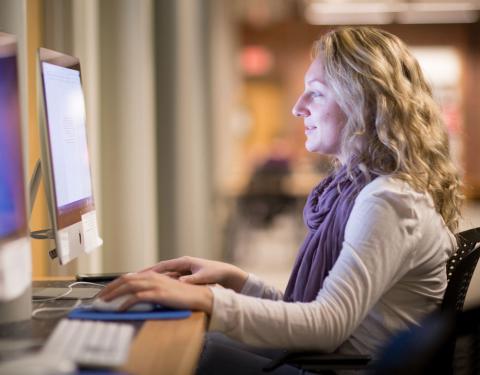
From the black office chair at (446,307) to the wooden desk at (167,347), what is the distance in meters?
0.21

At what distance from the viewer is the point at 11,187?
4.09ft

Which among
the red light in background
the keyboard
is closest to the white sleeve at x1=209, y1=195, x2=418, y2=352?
the keyboard

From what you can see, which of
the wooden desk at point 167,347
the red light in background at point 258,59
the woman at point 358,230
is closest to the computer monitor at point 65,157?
the woman at point 358,230

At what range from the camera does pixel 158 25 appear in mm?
4215

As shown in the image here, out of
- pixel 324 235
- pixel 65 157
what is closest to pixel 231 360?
pixel 324 235

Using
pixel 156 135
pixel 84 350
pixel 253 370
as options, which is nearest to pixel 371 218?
pixel 253 370

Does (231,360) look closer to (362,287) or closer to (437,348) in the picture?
(362,287)

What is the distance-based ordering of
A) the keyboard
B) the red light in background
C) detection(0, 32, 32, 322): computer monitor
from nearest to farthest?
the keyboard < detection(0, 32, 32, 322): computer monitor < the red light in background

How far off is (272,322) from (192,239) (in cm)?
331

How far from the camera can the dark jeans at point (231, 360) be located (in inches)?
66.7

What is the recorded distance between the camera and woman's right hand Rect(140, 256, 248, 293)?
1.79 m

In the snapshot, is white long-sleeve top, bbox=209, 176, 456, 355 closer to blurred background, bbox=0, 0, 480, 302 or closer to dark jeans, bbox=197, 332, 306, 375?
dark jeans, bbox=197, 332, 306, 375

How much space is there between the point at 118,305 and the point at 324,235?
1.81ft

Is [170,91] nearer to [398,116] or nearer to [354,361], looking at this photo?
[398,116]
